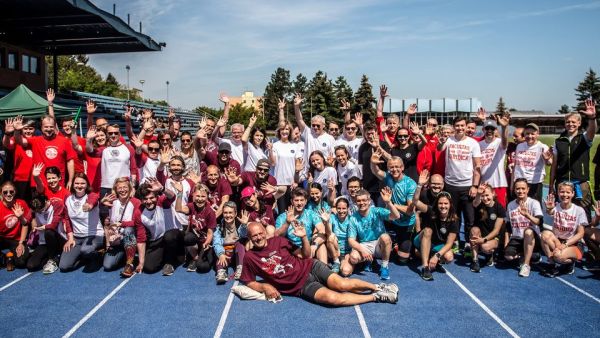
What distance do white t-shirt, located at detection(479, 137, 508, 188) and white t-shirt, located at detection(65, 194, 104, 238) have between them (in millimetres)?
6249

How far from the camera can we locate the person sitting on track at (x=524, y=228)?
251 inches

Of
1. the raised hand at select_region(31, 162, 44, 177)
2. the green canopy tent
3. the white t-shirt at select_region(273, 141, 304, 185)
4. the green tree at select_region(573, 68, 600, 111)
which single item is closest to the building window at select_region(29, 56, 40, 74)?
the green canopy tent

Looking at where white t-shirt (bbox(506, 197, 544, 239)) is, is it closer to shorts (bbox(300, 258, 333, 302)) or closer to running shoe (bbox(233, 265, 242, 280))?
shorts (bbox(300, 258, 333, 302))

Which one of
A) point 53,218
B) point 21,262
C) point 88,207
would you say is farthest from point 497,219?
point 21,262

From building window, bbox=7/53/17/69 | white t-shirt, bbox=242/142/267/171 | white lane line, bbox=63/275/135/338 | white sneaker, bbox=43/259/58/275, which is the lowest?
white lane line, bbox=63/275/135/338

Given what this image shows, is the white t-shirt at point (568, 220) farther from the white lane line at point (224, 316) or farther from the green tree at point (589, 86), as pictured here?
the green tree at point (589, 86)

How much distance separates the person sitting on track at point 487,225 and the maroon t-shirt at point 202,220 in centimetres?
387

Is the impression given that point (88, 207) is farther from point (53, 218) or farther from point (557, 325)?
point (557, 325)

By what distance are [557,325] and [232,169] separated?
15.4 ft

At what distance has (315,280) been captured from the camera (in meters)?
5.48

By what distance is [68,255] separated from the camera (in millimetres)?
6602

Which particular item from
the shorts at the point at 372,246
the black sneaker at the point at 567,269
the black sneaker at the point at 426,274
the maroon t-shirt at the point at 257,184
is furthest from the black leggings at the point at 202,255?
the black sneaker at the point at 567,269

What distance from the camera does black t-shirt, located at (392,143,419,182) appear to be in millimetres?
7312

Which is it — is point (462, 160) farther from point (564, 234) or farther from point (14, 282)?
point (14, 282)
